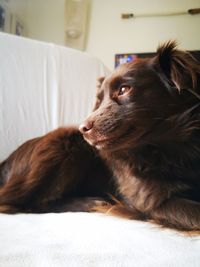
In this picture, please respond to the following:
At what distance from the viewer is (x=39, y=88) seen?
1554mm

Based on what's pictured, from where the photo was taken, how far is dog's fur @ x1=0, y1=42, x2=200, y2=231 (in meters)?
0.81

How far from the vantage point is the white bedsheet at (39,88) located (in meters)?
1.40

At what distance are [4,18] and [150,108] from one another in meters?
2.28

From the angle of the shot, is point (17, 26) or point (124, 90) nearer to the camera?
point (124, 90)

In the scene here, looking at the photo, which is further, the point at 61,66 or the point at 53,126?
the point at 61,66

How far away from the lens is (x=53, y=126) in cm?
154

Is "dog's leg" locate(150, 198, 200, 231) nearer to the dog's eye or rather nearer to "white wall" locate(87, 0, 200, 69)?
the dog's eye

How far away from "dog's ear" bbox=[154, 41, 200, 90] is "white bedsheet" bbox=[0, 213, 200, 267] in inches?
16.7

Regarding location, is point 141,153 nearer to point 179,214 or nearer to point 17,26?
point 179,214

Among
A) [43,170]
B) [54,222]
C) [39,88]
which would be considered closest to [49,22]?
[39,88]

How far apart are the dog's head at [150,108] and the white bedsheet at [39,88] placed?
0.67 m

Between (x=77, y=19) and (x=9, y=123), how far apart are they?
2.08 m

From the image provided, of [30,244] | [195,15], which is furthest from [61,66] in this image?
[195,15]

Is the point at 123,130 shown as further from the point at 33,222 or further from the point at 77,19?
the point at 77,19
